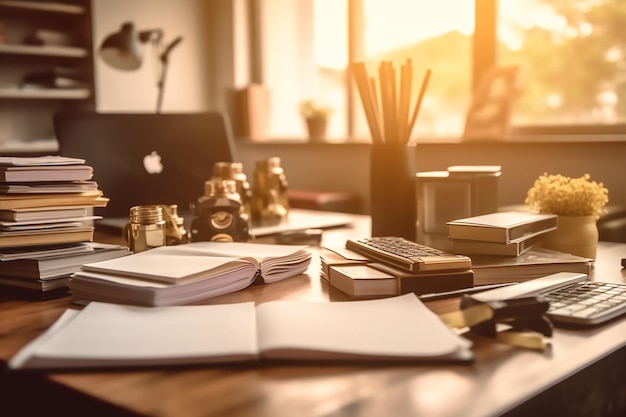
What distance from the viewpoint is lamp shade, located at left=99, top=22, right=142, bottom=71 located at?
2857 mm

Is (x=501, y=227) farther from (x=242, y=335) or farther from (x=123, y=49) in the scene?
(x=123, y=49)

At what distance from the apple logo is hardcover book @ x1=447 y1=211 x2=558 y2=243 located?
0.95 meters

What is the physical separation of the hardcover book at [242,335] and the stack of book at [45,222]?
19 cm

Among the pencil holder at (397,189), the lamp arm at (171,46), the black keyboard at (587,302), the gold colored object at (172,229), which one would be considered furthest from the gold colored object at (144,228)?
the lamp arm at (171,46)

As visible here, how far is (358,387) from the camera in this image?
57 centimetres

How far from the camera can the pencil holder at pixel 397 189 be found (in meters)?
1.33

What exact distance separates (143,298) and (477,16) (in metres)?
2.58

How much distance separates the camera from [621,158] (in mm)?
2363

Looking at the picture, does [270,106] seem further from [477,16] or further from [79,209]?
[79,209]

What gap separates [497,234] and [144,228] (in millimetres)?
615

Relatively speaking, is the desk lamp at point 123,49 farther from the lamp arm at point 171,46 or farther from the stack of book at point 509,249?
the stack of book at point 509,249

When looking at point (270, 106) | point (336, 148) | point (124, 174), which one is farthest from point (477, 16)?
point (124, 174)

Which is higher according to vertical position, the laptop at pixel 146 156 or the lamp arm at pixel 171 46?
the lamp arm at pixel 171 46

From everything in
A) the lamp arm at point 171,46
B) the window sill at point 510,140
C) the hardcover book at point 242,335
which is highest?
the lamp arm at point 171,46
